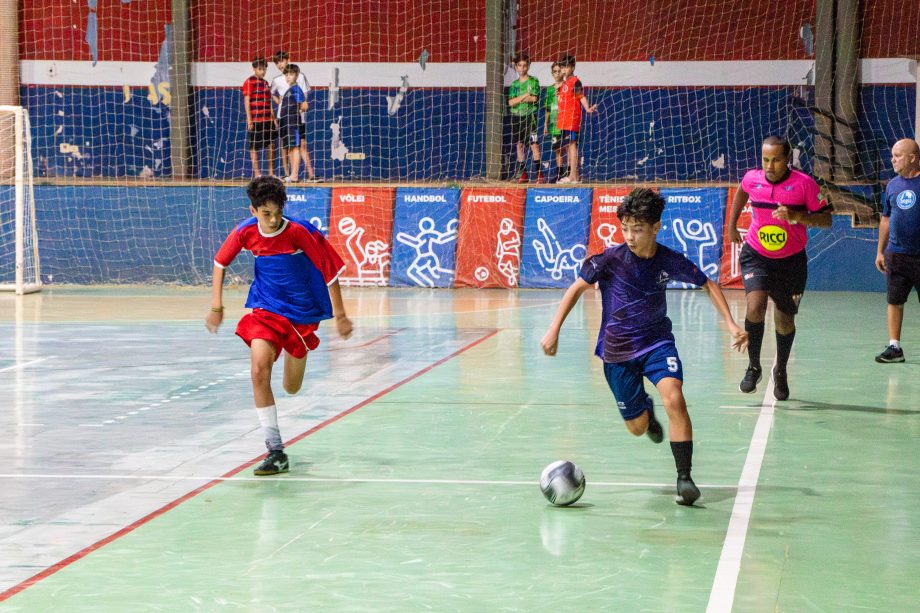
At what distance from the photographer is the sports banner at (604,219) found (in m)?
23.3

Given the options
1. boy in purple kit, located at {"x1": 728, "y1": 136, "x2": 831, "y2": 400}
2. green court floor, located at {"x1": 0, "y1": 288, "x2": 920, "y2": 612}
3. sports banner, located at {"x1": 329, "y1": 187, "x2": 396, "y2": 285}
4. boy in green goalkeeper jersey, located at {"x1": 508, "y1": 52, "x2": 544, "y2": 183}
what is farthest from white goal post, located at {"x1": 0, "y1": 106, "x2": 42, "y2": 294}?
boy in purple kit, located at {"x1": 728, "y1": 136, "x2": 831, "y2": 400}

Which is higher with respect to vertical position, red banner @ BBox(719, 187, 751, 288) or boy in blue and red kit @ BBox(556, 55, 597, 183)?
boy in blue and red kit @ BBox(556, 55, 597, 183)

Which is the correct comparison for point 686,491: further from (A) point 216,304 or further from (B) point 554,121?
(B) point 554,121

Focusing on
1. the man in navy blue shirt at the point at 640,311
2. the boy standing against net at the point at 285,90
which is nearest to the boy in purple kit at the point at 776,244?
the man in navy blue shirt at the point at 640,311

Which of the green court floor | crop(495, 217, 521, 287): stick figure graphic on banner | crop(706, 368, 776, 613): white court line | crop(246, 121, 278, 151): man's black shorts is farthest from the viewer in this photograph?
crop(246, 121, 278, 151): man's black shorts

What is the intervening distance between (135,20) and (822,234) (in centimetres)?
1516

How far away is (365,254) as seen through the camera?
24.1 m

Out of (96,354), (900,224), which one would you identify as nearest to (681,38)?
(900,224)

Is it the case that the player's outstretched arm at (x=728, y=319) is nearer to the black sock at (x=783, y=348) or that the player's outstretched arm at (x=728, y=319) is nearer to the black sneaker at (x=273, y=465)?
the black sneaker at (x=273, y=465)

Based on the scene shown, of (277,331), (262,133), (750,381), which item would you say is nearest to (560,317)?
(277,331)

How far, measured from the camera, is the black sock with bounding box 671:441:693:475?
753 centimetres

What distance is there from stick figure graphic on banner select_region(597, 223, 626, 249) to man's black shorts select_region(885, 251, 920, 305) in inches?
371

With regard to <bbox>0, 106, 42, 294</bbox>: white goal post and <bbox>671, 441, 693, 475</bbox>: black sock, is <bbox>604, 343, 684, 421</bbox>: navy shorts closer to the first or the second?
<bbox>671, 441, 693, 475</bbox>: black sock

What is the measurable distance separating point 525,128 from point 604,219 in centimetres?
330
